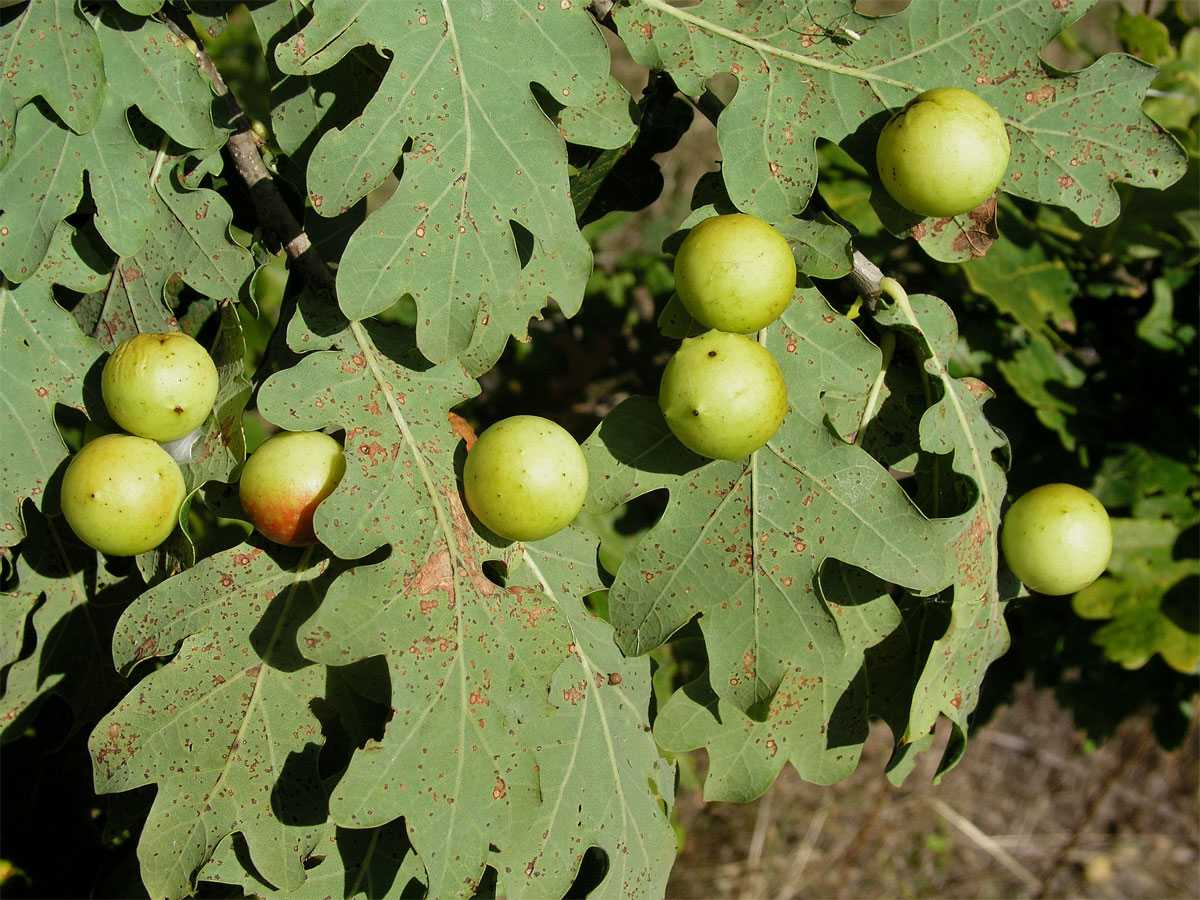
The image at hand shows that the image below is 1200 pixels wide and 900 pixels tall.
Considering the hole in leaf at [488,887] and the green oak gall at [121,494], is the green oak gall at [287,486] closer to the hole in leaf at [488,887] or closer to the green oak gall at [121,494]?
the green oak gall at [121,494]

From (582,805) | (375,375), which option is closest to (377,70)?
(375,375)

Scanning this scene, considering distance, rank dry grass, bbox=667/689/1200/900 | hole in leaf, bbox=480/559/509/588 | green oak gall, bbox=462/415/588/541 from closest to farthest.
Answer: green oak gall, bbox=462/415/588/541 → hole in leaf, bbox=480/559/509/588 → dry grass, bbox=667/689/1200/900

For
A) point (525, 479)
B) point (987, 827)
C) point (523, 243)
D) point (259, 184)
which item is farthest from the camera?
point (987, 827)

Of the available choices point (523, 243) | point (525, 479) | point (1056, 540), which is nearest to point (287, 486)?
point (525, 479)

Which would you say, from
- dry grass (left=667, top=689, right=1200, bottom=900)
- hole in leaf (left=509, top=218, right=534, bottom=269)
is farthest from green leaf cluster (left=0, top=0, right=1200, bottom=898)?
dry grass (left=667, top=689, right=1200, bottom=900)

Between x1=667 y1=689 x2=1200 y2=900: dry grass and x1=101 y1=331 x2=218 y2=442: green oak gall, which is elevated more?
x1=101 y1=331 x2=218 y2=442: green oak gall

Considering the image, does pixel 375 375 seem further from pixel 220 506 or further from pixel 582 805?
pixel 582 805

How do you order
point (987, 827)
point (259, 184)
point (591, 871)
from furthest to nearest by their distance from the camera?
1. point (987, 827)
2. point (591, 871)
3. point (259, 184)

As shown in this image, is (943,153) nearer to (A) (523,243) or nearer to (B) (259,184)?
(A) (523,243)

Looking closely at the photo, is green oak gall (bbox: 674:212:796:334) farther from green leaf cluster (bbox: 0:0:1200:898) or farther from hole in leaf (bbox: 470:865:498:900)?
hole in leaf (bbox: 470:865:498:900)
